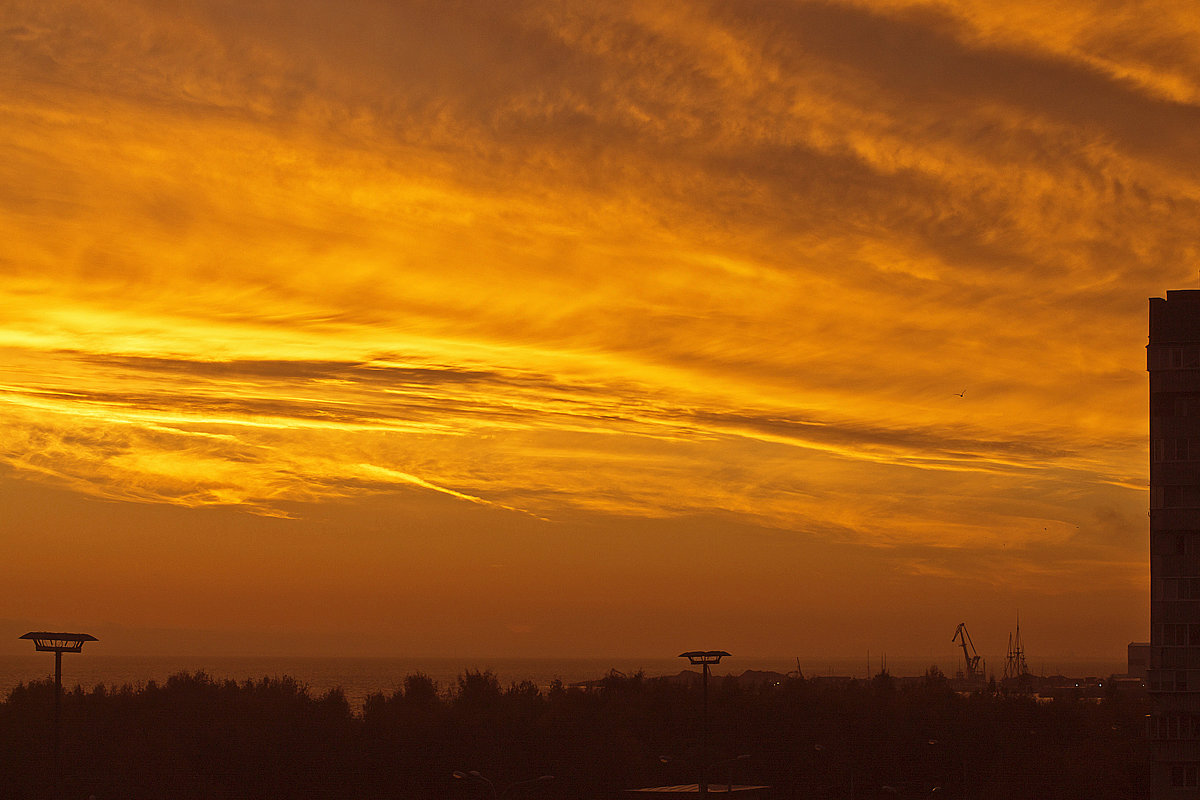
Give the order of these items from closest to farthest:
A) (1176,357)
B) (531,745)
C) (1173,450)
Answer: (1173,450)
(1176,357)
(531,745)

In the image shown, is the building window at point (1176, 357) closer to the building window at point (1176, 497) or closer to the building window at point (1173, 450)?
the building window at point (1173, 450)

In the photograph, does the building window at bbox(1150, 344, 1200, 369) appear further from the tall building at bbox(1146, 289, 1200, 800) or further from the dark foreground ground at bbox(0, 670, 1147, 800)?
the dark foreground ground at bbox(0, 670, 1147, 800)

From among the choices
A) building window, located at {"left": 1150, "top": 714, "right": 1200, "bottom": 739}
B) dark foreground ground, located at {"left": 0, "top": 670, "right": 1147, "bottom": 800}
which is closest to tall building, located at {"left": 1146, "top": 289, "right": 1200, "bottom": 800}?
building window, located at {"left": 1150, "top": 714, "right": 1200, "bottom": 739}

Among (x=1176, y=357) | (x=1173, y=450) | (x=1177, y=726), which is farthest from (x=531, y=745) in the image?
(x=1176, y=357)

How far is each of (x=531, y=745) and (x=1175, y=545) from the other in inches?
1796

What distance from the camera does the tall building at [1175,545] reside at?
4516 centimetres

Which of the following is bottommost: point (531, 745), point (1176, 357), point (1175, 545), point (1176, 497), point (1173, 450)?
point (531, 745)

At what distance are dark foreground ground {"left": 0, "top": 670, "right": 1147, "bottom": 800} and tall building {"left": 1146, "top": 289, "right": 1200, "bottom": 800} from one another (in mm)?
24847

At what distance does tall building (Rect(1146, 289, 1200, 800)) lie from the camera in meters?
45.2

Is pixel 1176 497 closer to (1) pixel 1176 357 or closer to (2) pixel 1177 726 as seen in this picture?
(1) pixel 1176 357

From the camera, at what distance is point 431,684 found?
98.3 m

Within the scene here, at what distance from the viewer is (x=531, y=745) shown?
79.8 meters

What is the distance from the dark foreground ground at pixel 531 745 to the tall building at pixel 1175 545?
2485 centimetres

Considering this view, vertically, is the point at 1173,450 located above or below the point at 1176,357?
below
